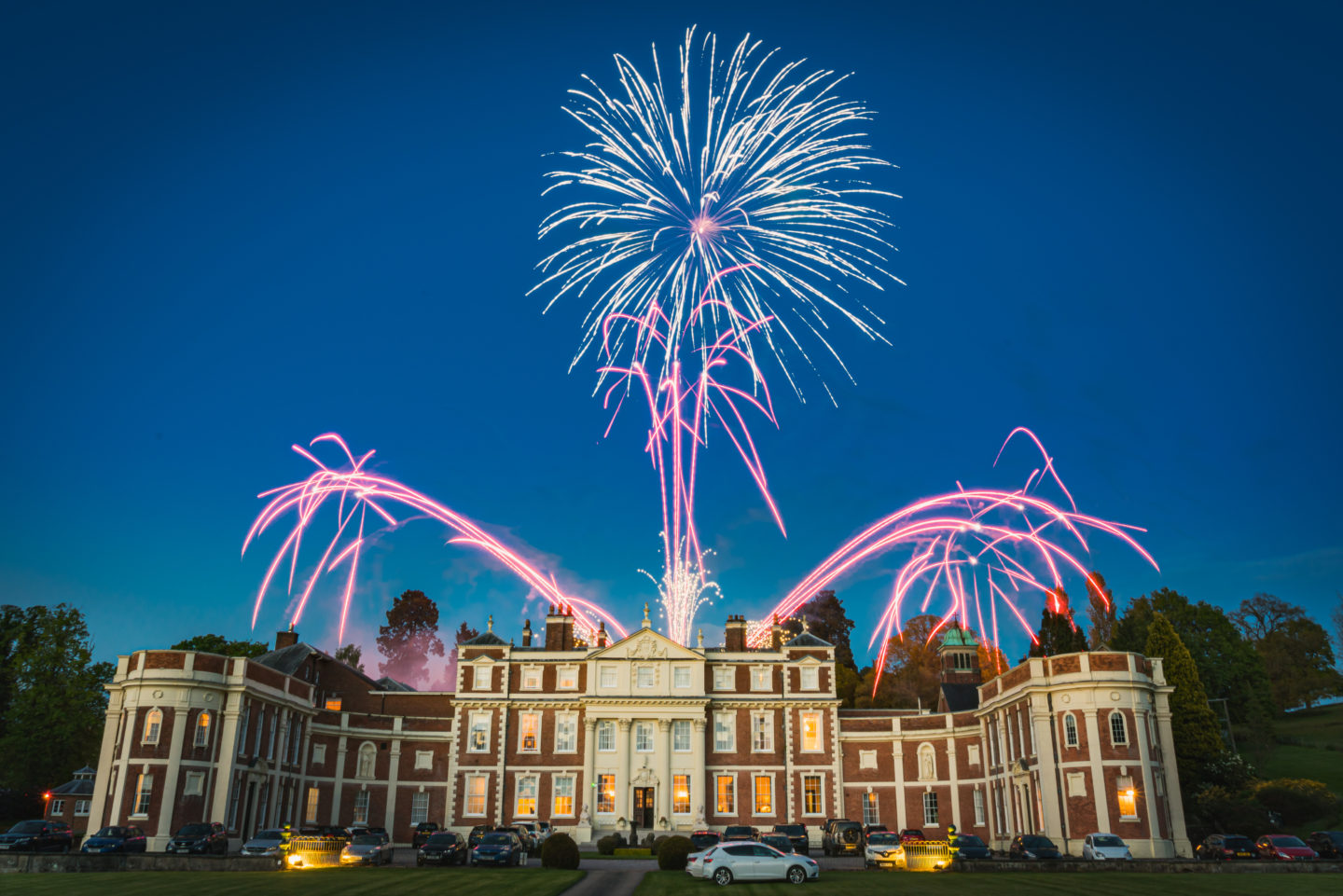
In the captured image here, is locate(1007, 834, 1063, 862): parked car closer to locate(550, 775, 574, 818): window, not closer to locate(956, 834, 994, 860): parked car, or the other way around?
locate(956, 834, 994, 860): parked car

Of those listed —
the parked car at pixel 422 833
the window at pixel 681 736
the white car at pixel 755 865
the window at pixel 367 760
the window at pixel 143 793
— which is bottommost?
the parked car at pixel 422 833

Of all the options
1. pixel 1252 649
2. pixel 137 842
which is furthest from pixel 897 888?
pixel 1252 649

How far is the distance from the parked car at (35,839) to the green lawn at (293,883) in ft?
37.7

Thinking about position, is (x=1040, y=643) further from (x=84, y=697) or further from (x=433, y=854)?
(x=84, y=697)

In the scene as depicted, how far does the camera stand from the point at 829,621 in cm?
10038

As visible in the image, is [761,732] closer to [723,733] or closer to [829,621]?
[723,733]

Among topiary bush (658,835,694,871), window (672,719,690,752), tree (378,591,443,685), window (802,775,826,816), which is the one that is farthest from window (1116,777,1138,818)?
tree (378,591,443,685)

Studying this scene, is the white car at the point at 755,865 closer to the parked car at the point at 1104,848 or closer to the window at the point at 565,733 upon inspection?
the parked car at the point at 1104,848

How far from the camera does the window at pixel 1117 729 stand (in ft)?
154

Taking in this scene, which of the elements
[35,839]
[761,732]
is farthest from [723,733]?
[35,839]

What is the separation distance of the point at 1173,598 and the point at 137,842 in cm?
8483

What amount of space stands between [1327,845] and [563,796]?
43301mm

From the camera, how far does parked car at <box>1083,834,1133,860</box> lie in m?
39.0

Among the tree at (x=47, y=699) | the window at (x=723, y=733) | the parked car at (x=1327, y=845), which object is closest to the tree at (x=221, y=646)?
the tree at (x=47, y=699)
